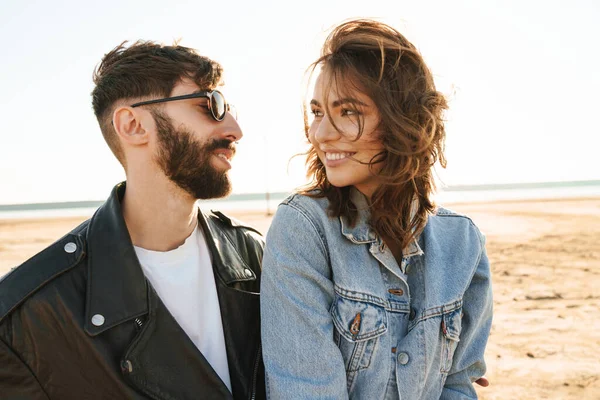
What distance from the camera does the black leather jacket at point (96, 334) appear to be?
6.84 ft

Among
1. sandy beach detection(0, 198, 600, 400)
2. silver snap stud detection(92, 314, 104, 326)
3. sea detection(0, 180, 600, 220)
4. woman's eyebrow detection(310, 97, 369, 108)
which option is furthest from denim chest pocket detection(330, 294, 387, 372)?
sea detection(0, 180, 600, 220)

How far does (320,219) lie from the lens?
2174 mm

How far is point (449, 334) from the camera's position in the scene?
7.06ft

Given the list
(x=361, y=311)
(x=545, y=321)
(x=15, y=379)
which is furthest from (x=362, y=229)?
(x=545, y=321)

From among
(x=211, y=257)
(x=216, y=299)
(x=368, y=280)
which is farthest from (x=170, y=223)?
(x=368, y=280)

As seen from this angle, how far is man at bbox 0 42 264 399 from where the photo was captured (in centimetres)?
211

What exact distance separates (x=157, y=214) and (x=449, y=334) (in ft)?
5.15

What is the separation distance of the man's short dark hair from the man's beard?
18 cm

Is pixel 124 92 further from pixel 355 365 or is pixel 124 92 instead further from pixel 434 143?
pixel 355 365

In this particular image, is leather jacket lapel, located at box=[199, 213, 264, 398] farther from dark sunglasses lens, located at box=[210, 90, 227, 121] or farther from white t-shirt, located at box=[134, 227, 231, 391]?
dark sunglasses lens, located at box=[210, 90, 227, 121]

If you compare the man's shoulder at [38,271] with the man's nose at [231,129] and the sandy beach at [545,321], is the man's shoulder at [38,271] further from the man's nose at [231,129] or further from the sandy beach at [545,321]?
the sandy beach at [545,321]

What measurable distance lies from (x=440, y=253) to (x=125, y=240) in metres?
1.47

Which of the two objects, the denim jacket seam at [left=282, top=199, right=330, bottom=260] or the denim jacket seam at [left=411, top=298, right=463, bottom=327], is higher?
the denim jacket seam at [left=282, top=199, right=330, bottom=260]

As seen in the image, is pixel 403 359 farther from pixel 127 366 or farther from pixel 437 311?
pixel 127 366
